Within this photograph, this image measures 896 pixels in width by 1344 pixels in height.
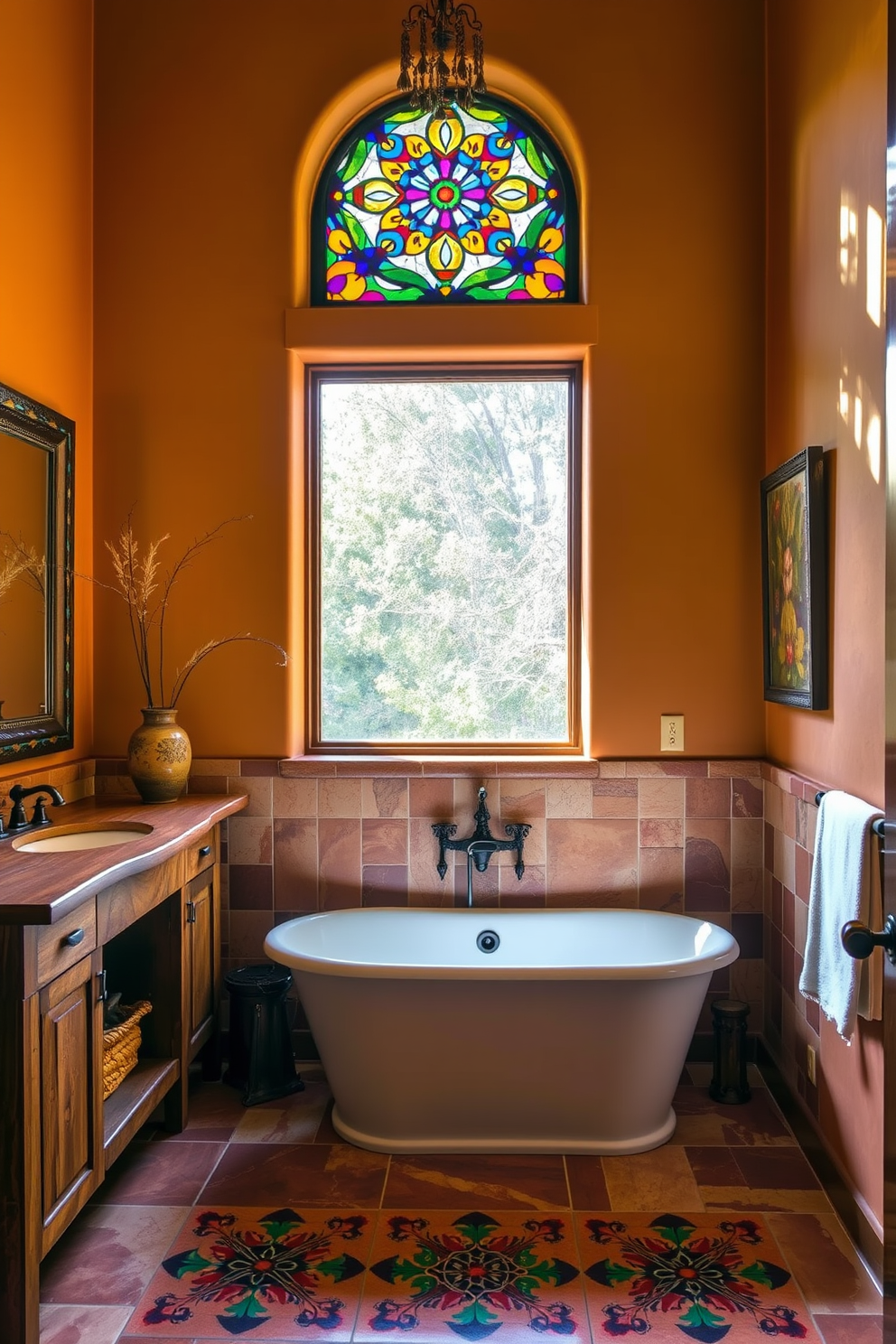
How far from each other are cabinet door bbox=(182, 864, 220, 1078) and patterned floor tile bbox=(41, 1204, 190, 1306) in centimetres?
46

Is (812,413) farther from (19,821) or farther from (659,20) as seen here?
(19,821)

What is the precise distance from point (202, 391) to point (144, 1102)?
2166 mm

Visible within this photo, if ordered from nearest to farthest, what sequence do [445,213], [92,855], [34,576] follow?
[92,855]
[34,576]
[445,213]

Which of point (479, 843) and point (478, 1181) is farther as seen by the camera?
point (479, 843)

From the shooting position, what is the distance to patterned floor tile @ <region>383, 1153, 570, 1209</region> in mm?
2342

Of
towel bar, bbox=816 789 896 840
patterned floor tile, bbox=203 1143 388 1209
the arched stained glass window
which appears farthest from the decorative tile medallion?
the arched stained glass window

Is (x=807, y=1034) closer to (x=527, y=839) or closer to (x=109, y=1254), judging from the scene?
(x=527, y=839)

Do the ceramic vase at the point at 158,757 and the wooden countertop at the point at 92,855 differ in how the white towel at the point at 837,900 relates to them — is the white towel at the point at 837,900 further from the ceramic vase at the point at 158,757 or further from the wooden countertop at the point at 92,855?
the ceramic vase at the point at 158,757

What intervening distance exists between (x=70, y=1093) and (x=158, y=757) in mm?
1116

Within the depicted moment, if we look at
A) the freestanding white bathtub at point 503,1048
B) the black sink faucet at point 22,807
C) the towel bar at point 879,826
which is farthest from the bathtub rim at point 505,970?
the black sink faucet at point 22,807

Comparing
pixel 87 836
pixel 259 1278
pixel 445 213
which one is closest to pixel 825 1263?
pixel 259 1278

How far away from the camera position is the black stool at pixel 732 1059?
9.45 feet

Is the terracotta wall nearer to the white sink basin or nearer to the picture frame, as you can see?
the picture frame

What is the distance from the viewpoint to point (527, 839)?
315 cm
